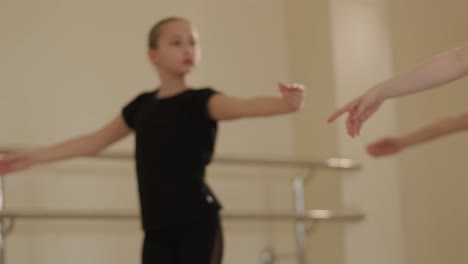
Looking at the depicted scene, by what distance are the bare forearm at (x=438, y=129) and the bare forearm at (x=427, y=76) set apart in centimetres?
76

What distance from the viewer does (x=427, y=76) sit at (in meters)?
1.52

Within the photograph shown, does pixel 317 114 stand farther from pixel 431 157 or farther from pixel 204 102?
pixel 204 102

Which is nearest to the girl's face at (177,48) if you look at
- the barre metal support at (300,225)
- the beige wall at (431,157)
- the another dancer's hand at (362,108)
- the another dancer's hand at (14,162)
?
the another dancer's hand at (14,162)

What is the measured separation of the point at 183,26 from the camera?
255 cm

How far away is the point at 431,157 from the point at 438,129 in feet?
5.76

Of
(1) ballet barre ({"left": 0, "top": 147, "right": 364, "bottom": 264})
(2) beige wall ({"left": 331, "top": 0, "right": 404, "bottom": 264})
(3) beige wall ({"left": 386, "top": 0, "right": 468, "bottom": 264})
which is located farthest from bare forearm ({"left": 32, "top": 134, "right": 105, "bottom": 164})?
(3) beige wall ({"left": 386, "top": 0, "right": 468, "bottom": 264})

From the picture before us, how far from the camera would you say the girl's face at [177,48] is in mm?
2514

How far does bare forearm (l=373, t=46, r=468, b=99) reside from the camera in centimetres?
151

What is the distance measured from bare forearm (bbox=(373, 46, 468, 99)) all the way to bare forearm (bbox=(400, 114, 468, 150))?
0.76 m

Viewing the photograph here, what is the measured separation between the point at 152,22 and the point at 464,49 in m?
2.22

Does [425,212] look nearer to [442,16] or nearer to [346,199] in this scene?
[346,199]

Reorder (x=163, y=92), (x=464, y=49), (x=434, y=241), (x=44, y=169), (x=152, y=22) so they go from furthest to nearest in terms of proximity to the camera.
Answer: (x=434, y=241)
(x=152, y=22)
(x=44, y=169)
(x=163, y=92)
(x=464, y=49)

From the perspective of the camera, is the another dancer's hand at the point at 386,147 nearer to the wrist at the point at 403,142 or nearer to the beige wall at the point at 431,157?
the wrist at the point at 403,142

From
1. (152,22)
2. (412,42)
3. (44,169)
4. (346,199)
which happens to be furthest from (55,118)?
(412,42)
